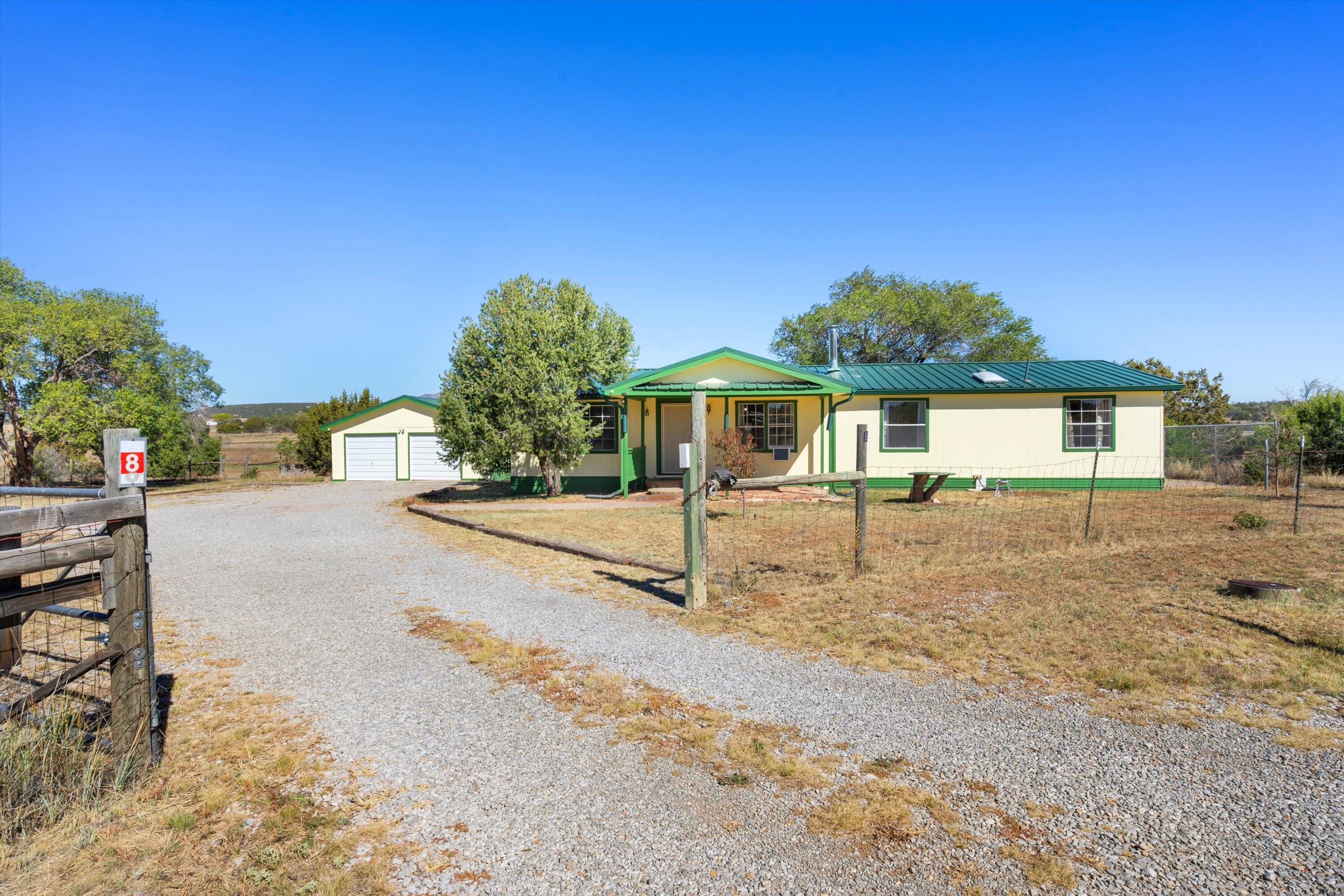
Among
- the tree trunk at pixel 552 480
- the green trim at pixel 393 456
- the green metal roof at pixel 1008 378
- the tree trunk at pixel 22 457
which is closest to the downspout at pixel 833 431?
the green metal roof at pixel 1008 378

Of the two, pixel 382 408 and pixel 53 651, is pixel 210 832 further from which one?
pixel 382 408

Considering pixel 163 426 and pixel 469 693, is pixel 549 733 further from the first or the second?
pixel 163 426

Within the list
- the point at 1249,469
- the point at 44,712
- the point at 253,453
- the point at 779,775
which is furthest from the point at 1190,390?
the point at 253,453

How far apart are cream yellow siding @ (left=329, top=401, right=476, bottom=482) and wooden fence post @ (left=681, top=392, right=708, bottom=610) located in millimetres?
21216

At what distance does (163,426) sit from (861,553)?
84.3 feet

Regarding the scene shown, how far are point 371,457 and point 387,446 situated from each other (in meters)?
0.74

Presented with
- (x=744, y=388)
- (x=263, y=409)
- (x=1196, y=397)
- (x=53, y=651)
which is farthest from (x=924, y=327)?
(x=263, y=409)

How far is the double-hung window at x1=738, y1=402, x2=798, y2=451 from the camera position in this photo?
18391 mm

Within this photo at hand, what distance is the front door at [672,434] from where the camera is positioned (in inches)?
742

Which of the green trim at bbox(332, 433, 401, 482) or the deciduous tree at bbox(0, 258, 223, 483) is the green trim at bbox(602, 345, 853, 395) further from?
the deciduous tree at bbox(0, 258, 223, 483)

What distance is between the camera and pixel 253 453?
→ 40656 millimetres

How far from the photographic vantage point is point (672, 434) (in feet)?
62.5

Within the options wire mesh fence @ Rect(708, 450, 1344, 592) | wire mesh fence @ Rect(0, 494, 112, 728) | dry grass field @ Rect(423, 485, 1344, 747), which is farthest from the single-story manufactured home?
wire mesh fence @ Rect(0, 494, 112, 728)

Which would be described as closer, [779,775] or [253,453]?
[779,775]
